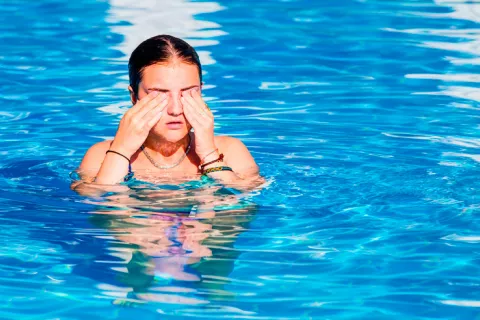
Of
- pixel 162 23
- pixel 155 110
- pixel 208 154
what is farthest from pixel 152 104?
pixel 162 23

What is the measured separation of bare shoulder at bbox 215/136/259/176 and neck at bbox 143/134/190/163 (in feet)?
0.65

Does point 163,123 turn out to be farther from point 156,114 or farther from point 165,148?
point 165,148

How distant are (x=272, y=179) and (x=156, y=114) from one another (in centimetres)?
88

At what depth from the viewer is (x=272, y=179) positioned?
5.88m

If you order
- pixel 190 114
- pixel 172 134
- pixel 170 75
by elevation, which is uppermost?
pixel 170 75

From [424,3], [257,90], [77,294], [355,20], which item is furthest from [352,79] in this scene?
[77,294]

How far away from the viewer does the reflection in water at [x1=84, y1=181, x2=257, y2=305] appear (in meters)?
4.27

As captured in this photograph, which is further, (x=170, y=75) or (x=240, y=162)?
(x=240, y=162)

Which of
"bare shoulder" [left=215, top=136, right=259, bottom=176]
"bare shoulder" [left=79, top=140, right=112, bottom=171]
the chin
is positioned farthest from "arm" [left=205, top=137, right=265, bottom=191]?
"bare shoulder" [left=79, top=140, right=112, bottom=171]

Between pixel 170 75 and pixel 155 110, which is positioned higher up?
pixel 170 75

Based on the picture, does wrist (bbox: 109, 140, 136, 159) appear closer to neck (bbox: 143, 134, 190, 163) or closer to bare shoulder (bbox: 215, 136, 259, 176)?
neck (bbox: 143, 134, 190, 163)

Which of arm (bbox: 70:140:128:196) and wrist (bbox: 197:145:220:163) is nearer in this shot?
arm (bbox: 70:140:128:196)

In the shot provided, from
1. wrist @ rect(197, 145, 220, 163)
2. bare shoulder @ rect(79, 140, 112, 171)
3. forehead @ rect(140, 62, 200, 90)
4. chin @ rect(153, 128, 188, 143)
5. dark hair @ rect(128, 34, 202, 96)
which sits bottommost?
bare shoulder @ rect(79, 140, 112, 171)

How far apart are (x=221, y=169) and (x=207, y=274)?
1203mm
